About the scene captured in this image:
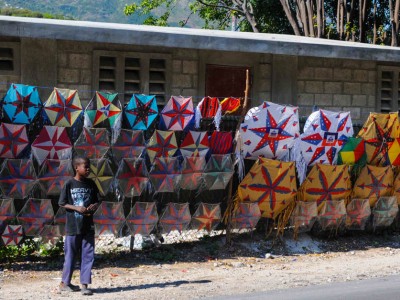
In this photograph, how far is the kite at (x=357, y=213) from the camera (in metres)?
11.1

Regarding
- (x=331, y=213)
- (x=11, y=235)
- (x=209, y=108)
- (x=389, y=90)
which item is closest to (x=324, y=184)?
(x=331, y=213)

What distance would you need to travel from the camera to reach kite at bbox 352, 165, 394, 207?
438 inches

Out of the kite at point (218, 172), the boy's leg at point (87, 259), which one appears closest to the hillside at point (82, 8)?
the kite at point (218, 172)

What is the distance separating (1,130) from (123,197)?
185cm

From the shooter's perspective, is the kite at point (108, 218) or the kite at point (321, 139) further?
the kite at point (321, 139)

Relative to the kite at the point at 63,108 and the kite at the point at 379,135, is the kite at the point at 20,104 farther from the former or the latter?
the kite at the point at 379,135

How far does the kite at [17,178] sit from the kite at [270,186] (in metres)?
3.08

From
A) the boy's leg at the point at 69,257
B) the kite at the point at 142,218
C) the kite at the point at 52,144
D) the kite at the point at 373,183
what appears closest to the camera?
the boy's leg at the point at 69,257

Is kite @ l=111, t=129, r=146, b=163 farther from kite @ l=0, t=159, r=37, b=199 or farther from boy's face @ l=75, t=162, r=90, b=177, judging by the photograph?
boy's face @ l=75, t=162, r=90, b=177

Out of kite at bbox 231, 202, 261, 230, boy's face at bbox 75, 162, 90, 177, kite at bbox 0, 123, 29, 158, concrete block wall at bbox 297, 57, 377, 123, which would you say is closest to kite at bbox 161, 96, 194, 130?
kite at bbox 231, 202, 261, 230

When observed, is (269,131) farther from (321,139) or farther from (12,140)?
(12,140)

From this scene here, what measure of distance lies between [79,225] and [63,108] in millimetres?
1883

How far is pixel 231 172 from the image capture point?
33.0ft

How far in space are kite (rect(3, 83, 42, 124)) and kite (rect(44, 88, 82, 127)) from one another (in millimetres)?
183
